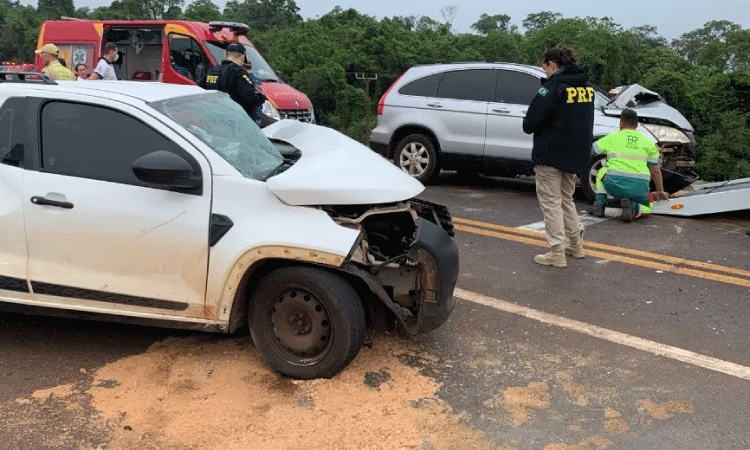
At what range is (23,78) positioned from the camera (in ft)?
14.7

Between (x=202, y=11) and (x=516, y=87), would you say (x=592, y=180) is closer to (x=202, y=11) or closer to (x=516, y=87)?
(x=516, y=87)

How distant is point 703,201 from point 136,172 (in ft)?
22.0

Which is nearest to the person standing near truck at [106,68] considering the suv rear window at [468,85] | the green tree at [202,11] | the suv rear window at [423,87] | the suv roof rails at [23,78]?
the suv rear window at [423,87]

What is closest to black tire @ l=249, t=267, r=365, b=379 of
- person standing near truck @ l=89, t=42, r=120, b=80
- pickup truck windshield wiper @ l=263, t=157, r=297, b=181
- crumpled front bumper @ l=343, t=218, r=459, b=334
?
crumpled front bumper @ l=343, t=218, r=459, b=334

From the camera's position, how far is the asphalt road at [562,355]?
11.5 ft

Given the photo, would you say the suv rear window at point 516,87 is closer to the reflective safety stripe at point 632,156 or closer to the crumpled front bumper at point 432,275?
the reflective safety stripe at point 632,156

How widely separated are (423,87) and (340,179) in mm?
6301

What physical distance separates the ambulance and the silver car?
92.9 inches

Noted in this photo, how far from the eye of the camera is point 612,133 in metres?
8.38

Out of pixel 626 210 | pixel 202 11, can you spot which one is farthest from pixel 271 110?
pixel 202 11

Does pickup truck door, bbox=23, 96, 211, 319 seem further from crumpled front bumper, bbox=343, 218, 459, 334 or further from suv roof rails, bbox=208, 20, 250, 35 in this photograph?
suv roof rails, bbox=208, 20, 250, 35

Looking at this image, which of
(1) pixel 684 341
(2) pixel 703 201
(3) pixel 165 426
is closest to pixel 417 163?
(2) pixel 703 201

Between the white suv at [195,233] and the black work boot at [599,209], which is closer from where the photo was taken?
the white suv at [195,233]

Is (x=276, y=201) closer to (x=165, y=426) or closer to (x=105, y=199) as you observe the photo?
(x=105, y=199)
